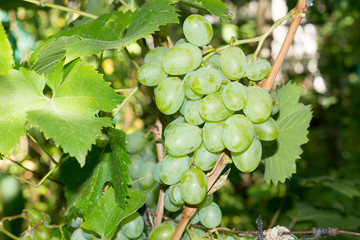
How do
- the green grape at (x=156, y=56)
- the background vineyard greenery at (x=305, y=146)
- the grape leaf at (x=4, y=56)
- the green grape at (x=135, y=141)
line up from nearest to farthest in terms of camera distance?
the grape leaf at (x=4, y=56) < the green grape at (x=156, y=56) < the green grape at (x=135, y=141) < the background vineyard greenery at (x=305, y=146)

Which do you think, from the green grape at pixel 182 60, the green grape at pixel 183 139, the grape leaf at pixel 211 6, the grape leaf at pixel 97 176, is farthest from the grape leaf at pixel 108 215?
the grape leaf at pixel 211 6

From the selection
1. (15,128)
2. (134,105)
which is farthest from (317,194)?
(15,128)

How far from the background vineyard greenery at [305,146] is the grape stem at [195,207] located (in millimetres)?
267

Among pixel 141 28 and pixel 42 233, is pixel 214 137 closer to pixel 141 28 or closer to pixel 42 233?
pixel 141 28

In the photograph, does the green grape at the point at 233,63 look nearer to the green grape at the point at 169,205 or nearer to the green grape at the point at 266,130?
the green grape at the point at 266,130

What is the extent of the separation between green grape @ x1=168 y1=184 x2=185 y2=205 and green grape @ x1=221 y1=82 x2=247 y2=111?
159 millimetres

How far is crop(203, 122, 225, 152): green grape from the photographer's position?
0.55m

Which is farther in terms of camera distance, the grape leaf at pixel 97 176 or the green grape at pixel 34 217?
the green grape at pixel 34 217

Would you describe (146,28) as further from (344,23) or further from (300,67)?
(300,67)

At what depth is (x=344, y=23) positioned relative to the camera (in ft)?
9.50

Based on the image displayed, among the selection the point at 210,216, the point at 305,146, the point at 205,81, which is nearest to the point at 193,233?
the point at 210,216

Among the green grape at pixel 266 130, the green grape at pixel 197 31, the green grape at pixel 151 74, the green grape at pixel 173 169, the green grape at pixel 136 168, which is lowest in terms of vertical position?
the green grape at pixel 136 168

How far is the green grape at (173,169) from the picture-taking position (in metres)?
0.58

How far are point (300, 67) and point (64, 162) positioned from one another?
3.28m
